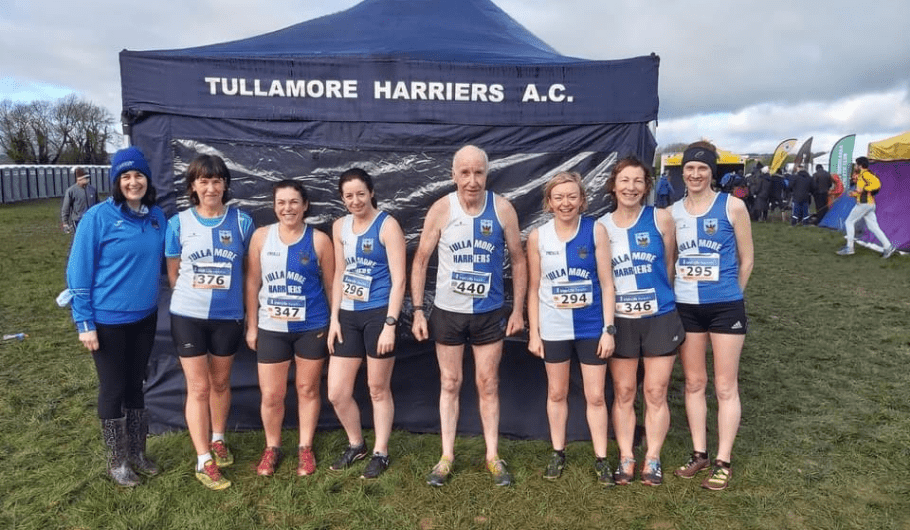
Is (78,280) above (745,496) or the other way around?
above

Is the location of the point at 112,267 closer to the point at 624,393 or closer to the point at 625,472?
the point at 624,393

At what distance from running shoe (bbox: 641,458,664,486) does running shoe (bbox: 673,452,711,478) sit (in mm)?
132

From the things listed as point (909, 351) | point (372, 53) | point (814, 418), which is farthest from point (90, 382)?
point (909, 351)

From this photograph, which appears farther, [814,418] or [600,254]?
[814,418]

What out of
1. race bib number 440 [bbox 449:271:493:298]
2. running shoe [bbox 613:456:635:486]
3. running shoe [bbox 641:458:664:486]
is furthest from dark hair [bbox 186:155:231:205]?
running shoe [bbox 641:458:664:486]

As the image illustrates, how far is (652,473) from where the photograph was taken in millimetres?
3125

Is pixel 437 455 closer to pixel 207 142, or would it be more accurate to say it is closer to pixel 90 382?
pixel 207 142

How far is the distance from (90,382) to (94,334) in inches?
88.5

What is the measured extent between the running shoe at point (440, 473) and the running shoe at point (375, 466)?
0.91 feet

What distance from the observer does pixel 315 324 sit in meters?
3.11

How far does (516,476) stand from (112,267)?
7.86ft

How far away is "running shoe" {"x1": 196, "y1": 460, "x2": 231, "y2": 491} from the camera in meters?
3.08

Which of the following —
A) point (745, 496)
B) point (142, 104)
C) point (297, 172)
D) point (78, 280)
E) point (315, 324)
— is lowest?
point (745, 496)

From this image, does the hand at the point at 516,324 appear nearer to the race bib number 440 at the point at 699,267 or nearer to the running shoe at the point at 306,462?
the race bib number 440 at the point at 699,267
